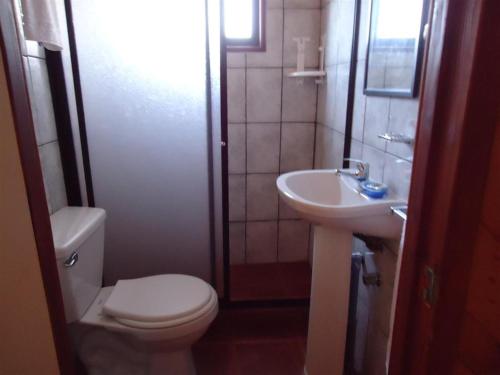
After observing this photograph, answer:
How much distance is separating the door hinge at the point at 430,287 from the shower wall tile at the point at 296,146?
6.98 ft

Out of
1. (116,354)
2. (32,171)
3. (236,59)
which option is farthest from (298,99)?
(32,171)

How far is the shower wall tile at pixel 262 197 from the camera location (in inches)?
108

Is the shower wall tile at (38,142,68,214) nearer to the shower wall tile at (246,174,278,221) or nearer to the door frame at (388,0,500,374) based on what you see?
the shower wall tile at (246,174,278,221)

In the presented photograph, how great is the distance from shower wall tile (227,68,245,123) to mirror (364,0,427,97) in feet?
3.42

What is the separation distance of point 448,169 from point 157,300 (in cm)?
138

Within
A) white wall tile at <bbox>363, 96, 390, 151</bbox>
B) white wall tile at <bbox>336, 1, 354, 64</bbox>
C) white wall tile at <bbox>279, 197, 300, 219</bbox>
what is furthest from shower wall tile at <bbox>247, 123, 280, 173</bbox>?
white wall tile at <bbox>363, 96, 390, 151</bbox>

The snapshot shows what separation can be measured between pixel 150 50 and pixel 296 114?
1.24 m

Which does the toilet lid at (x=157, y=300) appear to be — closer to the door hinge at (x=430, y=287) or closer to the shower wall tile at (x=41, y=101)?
the shower wall tile at (x=41, y=101)

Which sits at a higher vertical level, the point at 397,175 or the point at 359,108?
the point at 359,108

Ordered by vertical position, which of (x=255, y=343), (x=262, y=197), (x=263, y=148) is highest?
(x=263, y=148)

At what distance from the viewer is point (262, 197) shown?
109 inches

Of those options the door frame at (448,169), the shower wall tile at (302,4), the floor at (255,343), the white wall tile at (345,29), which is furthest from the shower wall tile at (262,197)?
the door frame at (448,169)

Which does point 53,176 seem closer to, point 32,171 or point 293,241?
point 32,171

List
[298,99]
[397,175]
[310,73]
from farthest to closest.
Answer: [298,99], [310,73], [397,175]
